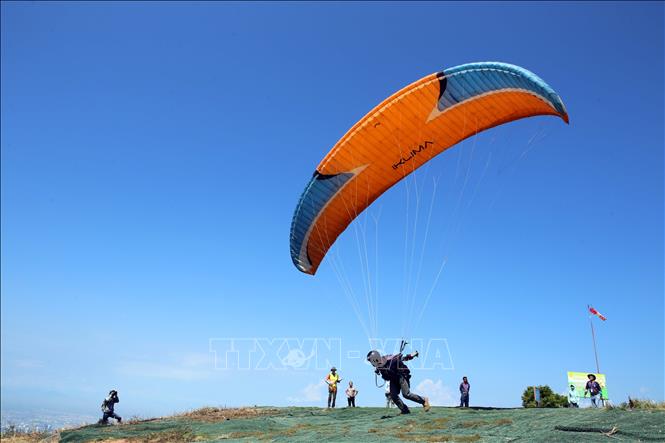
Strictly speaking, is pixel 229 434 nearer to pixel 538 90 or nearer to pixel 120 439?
pixel 120 439

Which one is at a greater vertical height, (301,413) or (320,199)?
(320,199)

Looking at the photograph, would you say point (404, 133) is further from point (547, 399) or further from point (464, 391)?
point (547, 399)

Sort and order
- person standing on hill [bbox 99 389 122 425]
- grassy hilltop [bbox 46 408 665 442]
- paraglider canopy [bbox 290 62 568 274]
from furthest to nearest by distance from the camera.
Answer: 1. person standing on hill [bbox 99 389 122 425]
2. paraglider canopy [bbox 290 62 568 274]
3. grassy hilltop [bbox 46 408 665 442]

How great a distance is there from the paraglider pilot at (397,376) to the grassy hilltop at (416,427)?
31 centimetres

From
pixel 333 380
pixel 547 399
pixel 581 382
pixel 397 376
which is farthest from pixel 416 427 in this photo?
pixel 547 399

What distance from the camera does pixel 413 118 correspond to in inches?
503

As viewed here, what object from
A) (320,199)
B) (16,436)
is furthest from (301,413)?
(16,436)

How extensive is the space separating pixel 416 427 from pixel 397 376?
6.23 ft

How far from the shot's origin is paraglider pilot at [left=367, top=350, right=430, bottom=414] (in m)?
11.7

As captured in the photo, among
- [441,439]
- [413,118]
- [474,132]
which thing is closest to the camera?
[441,439]

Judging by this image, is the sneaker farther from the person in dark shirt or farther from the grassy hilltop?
the person in dark shirt

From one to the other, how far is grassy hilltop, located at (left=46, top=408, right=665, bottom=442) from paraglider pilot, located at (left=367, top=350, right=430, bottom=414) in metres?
0.31

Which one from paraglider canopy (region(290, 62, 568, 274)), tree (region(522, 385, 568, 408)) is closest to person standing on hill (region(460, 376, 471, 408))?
paraglider canopy (region(290, 62, 568, 274))

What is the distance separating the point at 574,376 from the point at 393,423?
351 inches
